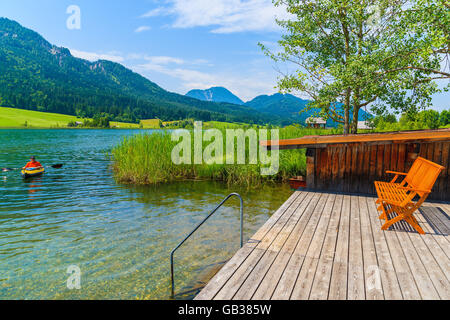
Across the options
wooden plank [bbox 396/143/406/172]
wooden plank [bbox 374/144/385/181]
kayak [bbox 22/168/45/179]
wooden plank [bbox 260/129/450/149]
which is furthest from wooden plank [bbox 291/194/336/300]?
kayak [bbox 22/168/45/179]

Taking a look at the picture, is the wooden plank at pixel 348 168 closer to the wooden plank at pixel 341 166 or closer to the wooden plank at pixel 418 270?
the wooden plank at pixel 341 166

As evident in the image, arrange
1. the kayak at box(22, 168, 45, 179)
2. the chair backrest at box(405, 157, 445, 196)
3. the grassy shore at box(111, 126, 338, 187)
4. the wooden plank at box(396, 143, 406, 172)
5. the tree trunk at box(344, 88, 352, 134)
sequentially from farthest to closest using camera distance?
the kayak at box(22, 168, 45, 179) → the tree trunk at box(344, 88, 352, 134) → the grassy shore at box(111, 126, 338, 187) → the wooden plank at box(396, 143, 406, 172) → the chair backrest at box(405, 157, 445, 196)

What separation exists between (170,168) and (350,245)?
430 inches

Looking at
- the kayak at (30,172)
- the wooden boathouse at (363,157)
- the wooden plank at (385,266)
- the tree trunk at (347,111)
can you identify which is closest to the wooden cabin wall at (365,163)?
the wooden boathouse at (363,157)

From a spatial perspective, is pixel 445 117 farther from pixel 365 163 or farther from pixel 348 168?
pixel 348 168

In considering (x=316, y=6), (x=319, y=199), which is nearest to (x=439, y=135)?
(x=319, y=199)

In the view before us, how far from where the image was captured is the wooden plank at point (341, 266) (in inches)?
112

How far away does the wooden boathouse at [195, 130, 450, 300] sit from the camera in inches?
115

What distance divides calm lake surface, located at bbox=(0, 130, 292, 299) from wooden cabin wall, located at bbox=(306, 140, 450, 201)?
232cm

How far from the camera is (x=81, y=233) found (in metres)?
7.15

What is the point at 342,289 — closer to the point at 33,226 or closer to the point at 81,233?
the point at 81,233

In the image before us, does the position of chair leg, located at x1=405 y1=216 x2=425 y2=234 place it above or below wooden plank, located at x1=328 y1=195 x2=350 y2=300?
above

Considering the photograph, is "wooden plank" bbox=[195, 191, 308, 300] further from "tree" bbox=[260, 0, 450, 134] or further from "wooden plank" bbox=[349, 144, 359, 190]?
"tree" bbox=[260, 0, 450, 134]

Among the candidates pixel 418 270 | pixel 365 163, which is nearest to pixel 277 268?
pixel 418 270
